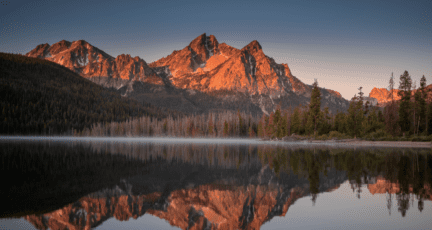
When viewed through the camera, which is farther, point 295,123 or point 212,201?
point 295,123

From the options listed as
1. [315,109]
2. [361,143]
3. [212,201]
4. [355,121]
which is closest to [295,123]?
[315,109]

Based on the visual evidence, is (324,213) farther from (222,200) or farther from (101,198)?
(101,198)

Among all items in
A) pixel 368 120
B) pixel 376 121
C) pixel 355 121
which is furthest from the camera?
pixel 368 120

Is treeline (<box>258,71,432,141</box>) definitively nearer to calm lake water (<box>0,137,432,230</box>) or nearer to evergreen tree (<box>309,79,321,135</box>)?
evergreen tree (<box>309,79,321,135</box>)

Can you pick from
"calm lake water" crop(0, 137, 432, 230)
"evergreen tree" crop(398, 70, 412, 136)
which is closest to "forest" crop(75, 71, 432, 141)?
"evergreen tree" crop(398, 70, 412, 136)

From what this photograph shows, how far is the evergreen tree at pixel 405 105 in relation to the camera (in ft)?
268

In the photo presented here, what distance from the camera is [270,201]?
1299cm

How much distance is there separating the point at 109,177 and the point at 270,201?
1017cm

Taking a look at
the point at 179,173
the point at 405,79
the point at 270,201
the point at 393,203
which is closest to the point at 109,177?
the point at 179,173

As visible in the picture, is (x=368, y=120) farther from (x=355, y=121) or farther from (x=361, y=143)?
(x=361, y=143)

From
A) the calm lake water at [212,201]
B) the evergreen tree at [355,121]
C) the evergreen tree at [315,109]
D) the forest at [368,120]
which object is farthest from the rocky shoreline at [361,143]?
the calm lake water at [212,201]

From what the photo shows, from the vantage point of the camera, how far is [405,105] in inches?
3302

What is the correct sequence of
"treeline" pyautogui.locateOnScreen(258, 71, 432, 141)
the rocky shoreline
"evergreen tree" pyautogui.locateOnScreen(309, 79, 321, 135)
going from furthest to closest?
1. "evergreen tree" pyautogui.locateOnScreen(309, 79, 321, 135)
2. "treeline" pyautogui.locateOnScreen(258, 71, 432, 141)
3. the rocky shoreline

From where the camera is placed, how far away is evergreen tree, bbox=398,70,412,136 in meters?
81.8
